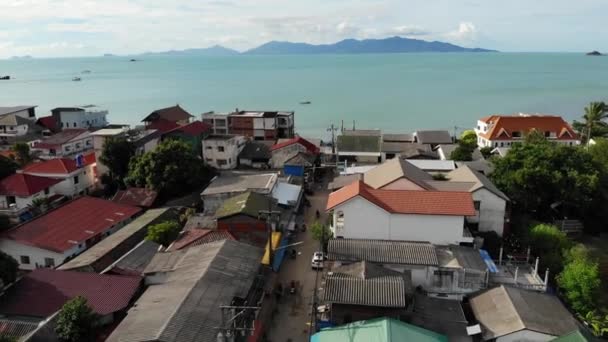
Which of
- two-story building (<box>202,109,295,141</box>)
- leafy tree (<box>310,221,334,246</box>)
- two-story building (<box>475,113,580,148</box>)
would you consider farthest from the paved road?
two-story building (<box>475,113,580,148</box>)

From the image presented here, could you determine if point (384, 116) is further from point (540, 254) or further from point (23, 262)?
point (23, 262)

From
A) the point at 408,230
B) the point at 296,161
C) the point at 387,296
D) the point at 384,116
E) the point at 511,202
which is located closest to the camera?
the point at 387,296

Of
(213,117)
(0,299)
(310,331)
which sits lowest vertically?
(310,331)

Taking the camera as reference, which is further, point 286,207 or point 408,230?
point 286,207

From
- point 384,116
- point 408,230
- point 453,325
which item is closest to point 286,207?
point 408,230

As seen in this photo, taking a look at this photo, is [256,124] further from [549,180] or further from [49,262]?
[549,180]

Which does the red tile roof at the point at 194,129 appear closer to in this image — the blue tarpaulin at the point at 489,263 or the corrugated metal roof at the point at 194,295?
the corrugated metal roof at the point at 194,295

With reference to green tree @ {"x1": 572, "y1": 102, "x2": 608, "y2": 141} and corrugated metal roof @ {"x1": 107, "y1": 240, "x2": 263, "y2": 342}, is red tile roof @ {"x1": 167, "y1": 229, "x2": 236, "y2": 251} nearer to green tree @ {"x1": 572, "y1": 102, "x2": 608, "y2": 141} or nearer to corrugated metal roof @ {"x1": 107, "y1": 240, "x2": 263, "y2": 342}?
corrugated metal roof @ {"x1": 107, "y1": 240, "x2": 263, "y2": 342}
